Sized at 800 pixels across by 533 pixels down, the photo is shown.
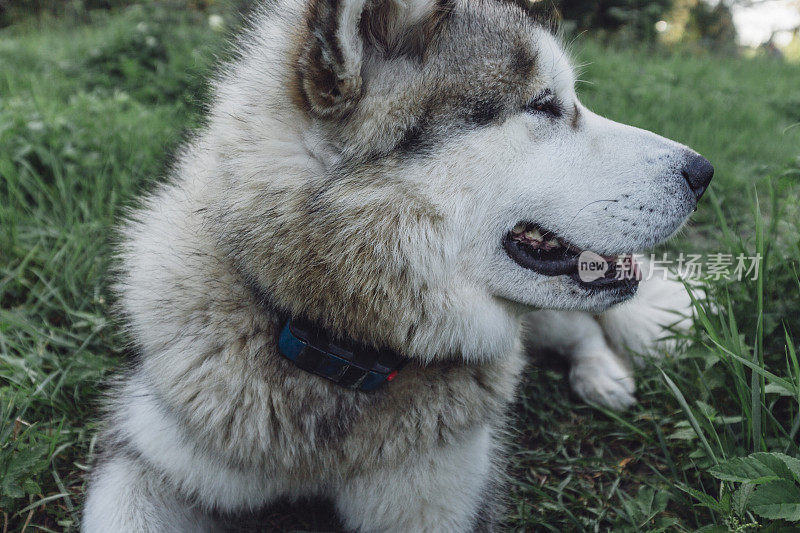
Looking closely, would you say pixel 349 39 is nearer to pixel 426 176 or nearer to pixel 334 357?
pixel 426 176

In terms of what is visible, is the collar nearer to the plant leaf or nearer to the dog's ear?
the dog's ear

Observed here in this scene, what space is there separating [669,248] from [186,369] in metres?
2.92

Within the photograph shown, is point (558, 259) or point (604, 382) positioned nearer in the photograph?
point (558, 259)

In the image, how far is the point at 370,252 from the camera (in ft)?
4.89

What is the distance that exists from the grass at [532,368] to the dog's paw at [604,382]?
0.06m

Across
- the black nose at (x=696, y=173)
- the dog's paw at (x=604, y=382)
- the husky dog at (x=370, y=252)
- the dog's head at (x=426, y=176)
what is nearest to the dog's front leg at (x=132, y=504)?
the husky dog at (x=370, y=252)

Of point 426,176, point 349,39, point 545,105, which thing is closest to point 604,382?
point 545,105

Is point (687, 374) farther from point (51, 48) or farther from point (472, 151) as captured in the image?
point (51, 48)

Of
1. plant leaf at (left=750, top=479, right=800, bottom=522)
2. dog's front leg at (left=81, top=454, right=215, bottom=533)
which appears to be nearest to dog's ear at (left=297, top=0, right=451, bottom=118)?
dog's front leg at (left=81, top=454, right=215, bottom=533)

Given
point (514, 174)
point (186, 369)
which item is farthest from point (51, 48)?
point (514, 174)

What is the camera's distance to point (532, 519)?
1.91 metres

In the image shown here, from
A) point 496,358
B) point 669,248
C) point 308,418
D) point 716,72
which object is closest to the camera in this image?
point 308,418

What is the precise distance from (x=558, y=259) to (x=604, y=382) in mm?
961

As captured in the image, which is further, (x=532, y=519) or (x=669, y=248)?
(x=669, y=248)
